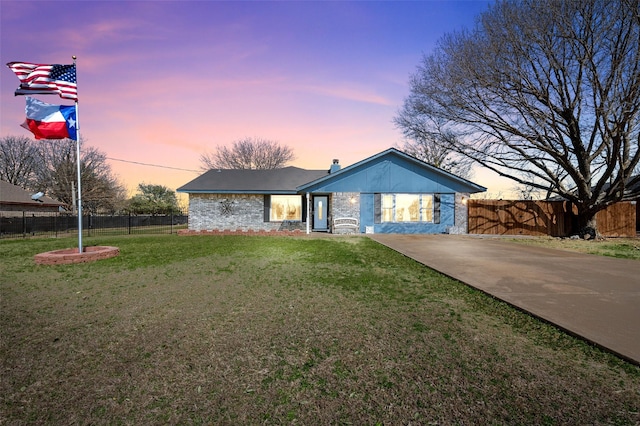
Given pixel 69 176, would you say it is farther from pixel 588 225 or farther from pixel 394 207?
pixel 588 225

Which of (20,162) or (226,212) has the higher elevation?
(20,162)

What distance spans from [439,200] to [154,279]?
15539 millimetres

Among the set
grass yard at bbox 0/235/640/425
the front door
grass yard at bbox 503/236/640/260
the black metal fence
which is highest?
the front door

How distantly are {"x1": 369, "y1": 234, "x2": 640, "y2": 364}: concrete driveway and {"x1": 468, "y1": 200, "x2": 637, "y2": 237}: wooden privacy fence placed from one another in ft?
28.1

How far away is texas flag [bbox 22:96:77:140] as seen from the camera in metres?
8.80

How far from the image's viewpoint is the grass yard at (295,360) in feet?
7.86

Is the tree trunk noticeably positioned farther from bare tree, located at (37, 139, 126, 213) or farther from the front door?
bare tree, located at (37, 139, 126, 213)

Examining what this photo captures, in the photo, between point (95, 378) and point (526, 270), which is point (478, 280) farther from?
point (95, 378)

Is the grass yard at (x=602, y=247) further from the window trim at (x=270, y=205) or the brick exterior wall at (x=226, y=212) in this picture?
the brick exterior wall at (x=226, y=212)

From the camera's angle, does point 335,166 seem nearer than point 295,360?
No

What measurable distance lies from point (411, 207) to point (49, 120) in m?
16.2

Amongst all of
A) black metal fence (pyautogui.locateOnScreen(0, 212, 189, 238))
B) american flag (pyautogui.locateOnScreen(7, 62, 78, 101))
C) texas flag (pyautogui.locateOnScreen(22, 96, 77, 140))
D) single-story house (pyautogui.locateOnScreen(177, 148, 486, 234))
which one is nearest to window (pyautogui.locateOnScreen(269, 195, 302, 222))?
single-story house (pyautogui.locateOnScreen(177, 148, 486, 234))

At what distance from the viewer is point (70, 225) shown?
2269 centimetres

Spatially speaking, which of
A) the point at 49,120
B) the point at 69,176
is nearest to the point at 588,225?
the point at 49,120
